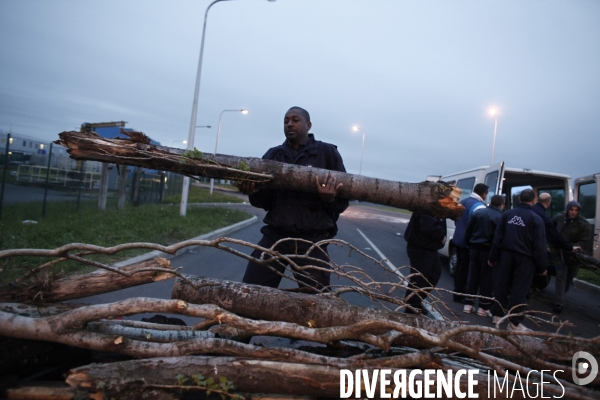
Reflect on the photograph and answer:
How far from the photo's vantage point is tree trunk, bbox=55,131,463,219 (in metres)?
3.05

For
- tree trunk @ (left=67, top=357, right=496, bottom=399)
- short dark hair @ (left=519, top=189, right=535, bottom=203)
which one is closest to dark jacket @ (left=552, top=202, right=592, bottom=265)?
short dark hair @ (left=519, top=189, right=535, bottom=203)

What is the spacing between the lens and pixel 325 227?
3.20 m

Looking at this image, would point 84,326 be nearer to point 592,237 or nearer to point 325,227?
point 325,227

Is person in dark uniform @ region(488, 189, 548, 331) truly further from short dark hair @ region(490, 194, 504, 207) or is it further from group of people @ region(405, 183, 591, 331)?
short dark hair @ region(490, 194, 504, 207)

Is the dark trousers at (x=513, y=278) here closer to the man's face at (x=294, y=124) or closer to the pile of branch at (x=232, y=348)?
the pile of branch at (x=232, y=348)

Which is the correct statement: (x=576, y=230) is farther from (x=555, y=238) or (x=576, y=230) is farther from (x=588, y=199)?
(x=588, y=199)

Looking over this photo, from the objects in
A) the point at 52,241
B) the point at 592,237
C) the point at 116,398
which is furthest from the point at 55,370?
the point at 592,237

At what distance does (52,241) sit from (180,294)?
5307 mm

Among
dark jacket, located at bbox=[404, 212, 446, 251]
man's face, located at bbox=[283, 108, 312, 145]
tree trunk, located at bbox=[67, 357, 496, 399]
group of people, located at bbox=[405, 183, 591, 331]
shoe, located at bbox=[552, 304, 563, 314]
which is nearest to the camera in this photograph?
tree trunk, located at bbox=[67, 357, 496, 399]

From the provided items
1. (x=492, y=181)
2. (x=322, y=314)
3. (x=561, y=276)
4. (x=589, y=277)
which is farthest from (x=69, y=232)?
(x=589, y=277)

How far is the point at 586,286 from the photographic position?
888cm

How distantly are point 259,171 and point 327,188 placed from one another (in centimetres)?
59

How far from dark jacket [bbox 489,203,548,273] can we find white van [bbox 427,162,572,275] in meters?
2.22

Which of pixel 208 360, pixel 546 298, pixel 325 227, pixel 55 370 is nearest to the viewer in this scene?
pixel 208 360
